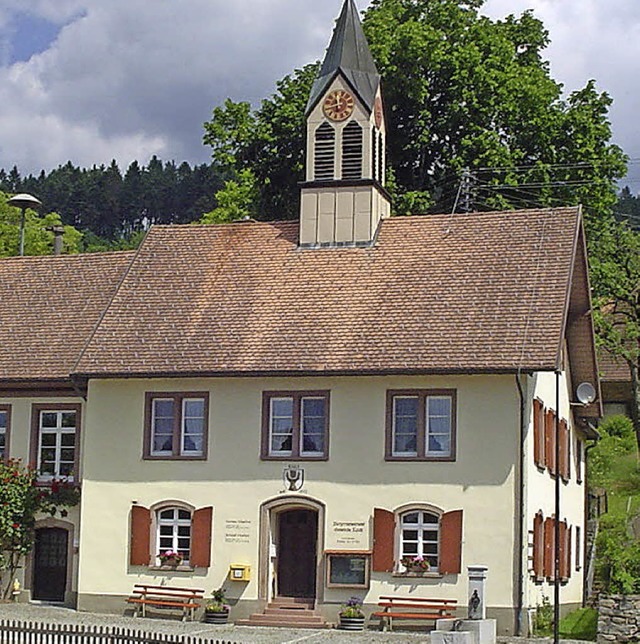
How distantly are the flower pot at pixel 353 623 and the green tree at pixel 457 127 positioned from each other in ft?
59.8

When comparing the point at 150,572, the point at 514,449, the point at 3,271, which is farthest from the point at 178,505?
the point at 3,271

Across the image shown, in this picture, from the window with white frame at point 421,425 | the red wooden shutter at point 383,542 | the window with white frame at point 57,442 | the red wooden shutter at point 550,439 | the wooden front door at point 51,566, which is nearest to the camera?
the red wooden shutter at point 383,542

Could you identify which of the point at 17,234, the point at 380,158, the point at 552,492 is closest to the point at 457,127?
the point at 380,158

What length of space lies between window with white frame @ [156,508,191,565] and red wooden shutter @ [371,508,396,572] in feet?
14.6

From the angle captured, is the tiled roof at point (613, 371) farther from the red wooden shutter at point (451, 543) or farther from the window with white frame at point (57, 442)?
the window with white frame at point (57, 442)

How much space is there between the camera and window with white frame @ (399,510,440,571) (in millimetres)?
29391

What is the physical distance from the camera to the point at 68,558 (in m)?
33.1

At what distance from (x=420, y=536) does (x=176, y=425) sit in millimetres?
6172

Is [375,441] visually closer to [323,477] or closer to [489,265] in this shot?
[323,477]

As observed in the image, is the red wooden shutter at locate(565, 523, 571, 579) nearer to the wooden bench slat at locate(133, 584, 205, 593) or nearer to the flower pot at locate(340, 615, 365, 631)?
the flower pot at locate(340, 615, 365, 631)

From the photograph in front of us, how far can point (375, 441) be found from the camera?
1181 inches

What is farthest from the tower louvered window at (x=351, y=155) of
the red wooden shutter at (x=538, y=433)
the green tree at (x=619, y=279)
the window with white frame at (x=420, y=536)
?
the green tree at (x=619, y=279)

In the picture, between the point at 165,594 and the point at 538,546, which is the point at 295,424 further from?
the point at 538,546

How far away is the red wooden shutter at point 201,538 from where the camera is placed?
101ft
